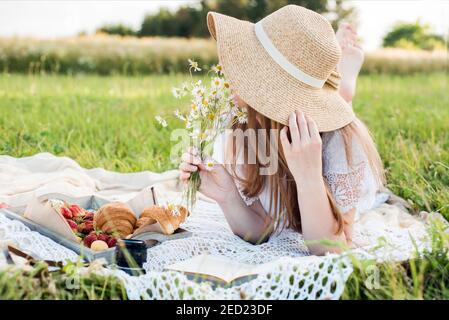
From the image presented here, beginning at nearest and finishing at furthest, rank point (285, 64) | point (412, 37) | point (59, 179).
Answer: point (285, 64) → point (59, 179) → point (412, 37)

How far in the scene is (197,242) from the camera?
9.23ft

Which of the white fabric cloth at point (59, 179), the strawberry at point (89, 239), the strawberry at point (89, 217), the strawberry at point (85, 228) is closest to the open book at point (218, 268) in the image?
the strawberry at point (89, 239)

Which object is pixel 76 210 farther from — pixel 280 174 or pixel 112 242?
pixel 280 174

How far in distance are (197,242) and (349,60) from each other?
166cm

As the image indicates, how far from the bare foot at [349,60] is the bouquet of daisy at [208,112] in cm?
123

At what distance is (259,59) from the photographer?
253 cm

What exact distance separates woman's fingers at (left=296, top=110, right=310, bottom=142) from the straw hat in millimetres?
38

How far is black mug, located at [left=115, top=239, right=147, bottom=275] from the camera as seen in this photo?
2424 mm

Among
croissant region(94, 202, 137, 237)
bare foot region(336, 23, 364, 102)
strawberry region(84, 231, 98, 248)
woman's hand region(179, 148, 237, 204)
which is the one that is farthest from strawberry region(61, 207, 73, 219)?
bare foot region(336, 23, 364, 102)

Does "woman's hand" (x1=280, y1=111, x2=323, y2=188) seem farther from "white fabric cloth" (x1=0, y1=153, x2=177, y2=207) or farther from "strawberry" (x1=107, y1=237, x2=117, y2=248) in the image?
"white fabric cloth" (x1=0, y1=153, x2=177, y2=207)

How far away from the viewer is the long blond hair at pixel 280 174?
263 centimetres

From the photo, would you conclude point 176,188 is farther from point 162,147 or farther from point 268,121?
point 268,121

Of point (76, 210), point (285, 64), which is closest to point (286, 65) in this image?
point (285, 64)
